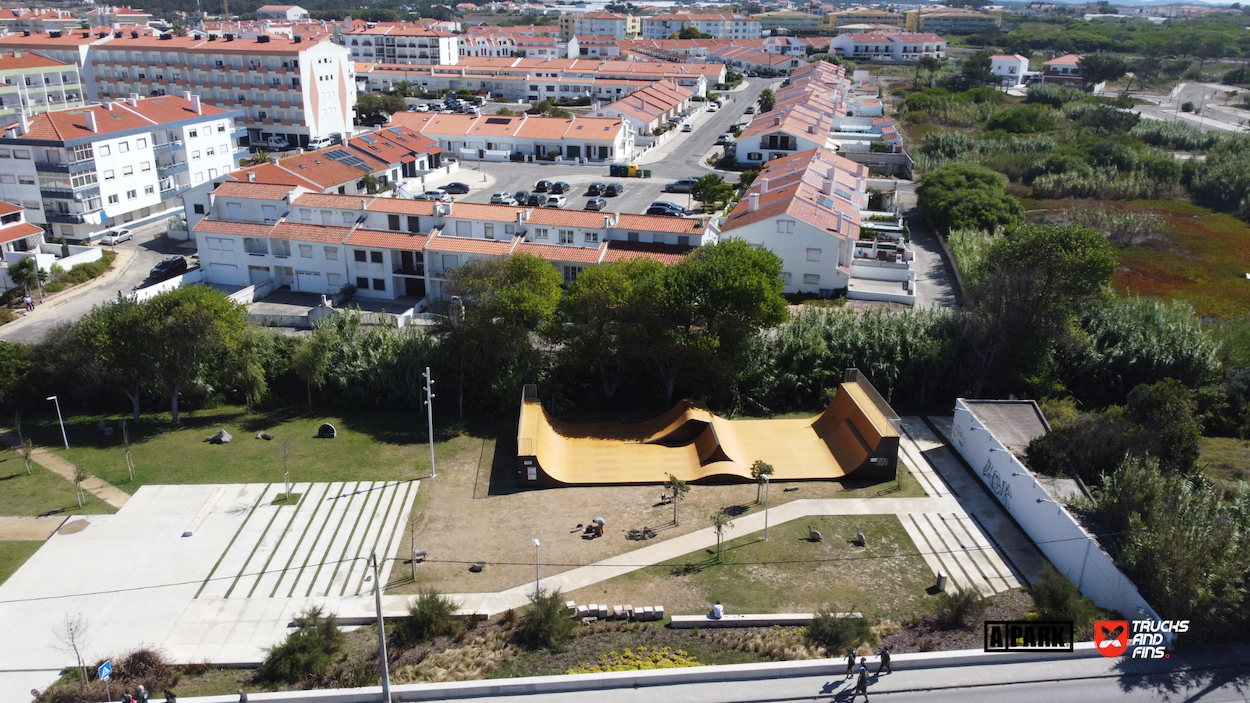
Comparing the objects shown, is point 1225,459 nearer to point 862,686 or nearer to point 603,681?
point 862,686

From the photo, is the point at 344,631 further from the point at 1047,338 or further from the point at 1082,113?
the point at 1082,113

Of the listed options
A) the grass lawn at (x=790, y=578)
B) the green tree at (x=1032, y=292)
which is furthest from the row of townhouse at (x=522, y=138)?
the grass lawn at (x=790, y=578)

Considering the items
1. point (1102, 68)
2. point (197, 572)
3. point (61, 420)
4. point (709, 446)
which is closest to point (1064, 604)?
point (709, 446)

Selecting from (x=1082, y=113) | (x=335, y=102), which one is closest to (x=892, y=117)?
(x=1082, y=113)

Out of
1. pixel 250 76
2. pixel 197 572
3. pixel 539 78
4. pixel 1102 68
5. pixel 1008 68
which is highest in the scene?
pixel 1102 68

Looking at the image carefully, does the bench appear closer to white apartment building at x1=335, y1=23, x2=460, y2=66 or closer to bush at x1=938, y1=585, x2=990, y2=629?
bush at x1=938, y1=585, x2=990, y2=629

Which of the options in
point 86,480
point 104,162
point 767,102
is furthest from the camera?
point 767,102
